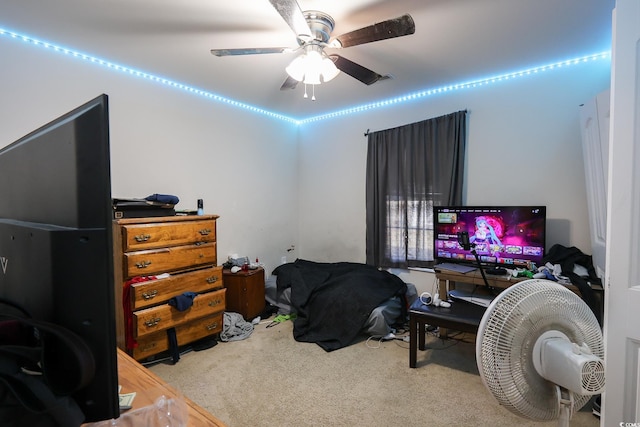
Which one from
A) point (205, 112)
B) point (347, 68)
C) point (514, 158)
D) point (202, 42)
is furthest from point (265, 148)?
point (514, 158)

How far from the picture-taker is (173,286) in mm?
2475

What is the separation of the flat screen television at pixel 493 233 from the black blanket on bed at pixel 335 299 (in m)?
0.68

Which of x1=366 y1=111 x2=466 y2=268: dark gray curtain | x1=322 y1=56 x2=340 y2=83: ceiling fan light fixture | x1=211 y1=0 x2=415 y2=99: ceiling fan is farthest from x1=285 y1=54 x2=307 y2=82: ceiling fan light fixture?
x1=366 y1=111 x2=466 y2=268: dark gray curtain

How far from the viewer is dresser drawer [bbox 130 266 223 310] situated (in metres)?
2.26

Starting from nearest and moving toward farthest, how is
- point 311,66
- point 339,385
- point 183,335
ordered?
point 311,66, point 339,385, point 183,335

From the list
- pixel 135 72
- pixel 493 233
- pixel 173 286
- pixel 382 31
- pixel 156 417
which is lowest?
pixel 173 286

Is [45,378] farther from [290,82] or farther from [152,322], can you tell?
[290,82]

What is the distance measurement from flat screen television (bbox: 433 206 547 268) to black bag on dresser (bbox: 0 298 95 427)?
3.00 m

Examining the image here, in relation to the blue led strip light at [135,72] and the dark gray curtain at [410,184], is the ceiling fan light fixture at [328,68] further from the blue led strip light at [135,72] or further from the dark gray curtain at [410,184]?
the blue led strip light at [135,72]

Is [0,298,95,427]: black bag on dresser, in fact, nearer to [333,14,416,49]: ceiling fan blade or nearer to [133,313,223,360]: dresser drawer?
[333,14,416,49]: ceiling fan blade

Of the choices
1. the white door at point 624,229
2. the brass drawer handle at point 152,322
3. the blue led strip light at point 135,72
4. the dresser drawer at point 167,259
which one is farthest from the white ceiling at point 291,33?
the brass drawer handle at point 152,322

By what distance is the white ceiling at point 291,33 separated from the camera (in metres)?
1.86

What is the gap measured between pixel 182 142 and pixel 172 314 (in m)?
1.72

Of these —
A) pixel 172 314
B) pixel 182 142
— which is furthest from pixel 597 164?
pixel 182 142
